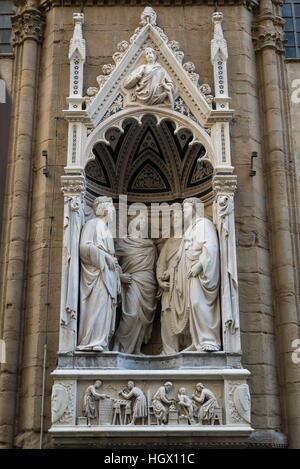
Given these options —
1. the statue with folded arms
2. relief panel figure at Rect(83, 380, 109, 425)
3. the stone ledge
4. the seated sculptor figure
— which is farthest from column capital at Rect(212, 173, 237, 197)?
relief panel figure at Rect(83, 380, 109, 425)

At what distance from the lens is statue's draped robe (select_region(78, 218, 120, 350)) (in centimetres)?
984

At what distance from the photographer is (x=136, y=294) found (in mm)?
10773

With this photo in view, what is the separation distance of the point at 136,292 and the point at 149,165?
231 cm

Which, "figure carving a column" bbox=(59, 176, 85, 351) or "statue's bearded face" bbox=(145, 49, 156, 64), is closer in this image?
"figure carving a column" bbox=(59, 176, 85, 351)

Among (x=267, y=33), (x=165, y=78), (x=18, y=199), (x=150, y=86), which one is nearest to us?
(x=18, y=199)

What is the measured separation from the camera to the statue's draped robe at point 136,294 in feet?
34.7

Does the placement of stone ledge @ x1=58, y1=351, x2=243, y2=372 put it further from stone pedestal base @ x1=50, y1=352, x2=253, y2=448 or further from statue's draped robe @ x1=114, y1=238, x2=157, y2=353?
statue's draped robe @ x1=114, y1=238, x2=157, y2=353

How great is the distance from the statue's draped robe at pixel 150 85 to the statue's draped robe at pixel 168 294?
87.5 inches

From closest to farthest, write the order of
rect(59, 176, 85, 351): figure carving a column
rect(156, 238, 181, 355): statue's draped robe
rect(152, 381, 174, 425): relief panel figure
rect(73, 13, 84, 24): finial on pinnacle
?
rect(152, 381, 174, 425): relief panel figure, rect(59, 176, 85, 351): figure carving a column, rect(156, 238, 181, 355): statue's draped robe, rect(73, 13, 84, 24): finial on pinnacle

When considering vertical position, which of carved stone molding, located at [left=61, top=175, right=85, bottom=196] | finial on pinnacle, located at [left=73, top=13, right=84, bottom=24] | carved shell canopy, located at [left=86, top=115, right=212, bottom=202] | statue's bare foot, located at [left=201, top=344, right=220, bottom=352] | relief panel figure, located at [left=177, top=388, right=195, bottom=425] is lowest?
relief panel figure, located at [left=177, top=388, right=195, bottom=425]

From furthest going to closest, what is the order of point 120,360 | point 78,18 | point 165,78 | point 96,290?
point 78,18, point 165,78, point 96,290, point 120,360

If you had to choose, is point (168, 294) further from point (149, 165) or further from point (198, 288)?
point (149, 165)

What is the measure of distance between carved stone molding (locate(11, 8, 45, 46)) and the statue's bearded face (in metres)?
2.00

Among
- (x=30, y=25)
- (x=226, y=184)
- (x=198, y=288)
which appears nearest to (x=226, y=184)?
(x=226, y=184)
